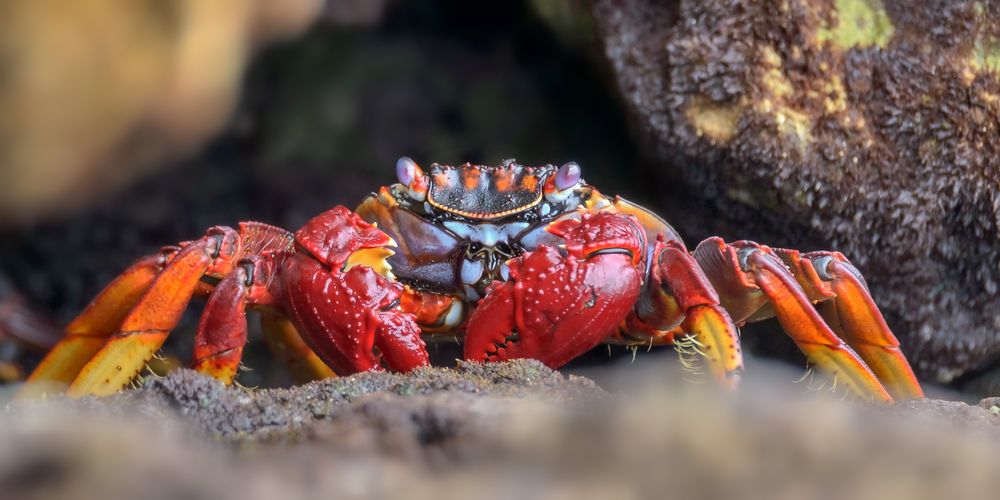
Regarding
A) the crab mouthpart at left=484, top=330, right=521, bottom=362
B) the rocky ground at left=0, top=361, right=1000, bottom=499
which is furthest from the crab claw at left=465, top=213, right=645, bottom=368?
the rocky ground at left=0, top=361, right=1000, bottom=499

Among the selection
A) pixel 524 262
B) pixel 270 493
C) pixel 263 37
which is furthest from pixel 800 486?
pixel 263 37

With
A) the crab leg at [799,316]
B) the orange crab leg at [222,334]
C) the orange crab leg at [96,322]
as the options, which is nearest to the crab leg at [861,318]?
the crab leg at [799,316]

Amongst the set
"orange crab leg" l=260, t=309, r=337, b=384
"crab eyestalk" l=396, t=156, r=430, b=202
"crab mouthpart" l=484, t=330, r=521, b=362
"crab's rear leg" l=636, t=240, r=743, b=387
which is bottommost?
"orange crab leg" l=260, t=309, r=337, b=384

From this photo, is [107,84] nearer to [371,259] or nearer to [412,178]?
[412,178]

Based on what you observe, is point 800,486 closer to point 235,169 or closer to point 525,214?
point 525,214

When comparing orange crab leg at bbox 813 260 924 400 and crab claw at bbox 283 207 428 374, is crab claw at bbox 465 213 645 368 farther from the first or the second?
orange crab leg at bbox 813 260 924 400
